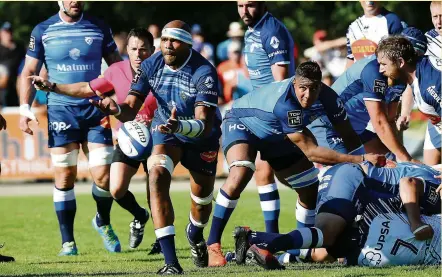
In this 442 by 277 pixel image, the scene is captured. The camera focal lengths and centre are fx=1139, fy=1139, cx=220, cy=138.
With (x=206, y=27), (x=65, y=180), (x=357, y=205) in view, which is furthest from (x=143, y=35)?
(x=206, y=27)

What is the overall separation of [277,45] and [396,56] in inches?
84.1

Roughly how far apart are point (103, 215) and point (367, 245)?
3.55 metres

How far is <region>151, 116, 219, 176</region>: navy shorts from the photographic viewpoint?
1053 cm

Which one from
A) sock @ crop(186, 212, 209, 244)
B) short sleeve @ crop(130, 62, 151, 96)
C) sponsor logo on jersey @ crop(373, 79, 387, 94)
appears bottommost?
sock @ crop(186, 212, 209, 244)

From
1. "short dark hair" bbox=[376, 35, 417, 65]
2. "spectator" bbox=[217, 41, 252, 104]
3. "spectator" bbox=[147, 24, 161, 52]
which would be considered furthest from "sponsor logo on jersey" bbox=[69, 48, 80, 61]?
"spectator" bbox=[217, 41, 252, 104]

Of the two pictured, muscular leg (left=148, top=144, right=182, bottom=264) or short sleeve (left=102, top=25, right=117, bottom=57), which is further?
short sleeve (left=102, top=25, right=117, bottom=57)

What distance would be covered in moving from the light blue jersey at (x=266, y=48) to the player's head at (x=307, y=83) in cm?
201

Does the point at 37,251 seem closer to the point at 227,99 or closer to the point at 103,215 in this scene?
the point at 103,215

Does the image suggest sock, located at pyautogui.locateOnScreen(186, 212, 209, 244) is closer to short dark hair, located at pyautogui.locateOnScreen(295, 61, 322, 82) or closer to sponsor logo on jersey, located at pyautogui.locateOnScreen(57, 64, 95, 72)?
short dark hair, located at pyautogui.locateOnScreen(295, 61, 322, 82)

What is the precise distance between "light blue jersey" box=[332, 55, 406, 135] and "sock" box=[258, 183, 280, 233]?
1122mm

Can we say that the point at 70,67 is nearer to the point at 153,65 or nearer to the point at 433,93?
the point at 153,65

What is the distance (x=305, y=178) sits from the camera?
10.9m

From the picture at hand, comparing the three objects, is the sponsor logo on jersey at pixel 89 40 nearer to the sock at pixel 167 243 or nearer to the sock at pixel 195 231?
the sock at pixel 195 231

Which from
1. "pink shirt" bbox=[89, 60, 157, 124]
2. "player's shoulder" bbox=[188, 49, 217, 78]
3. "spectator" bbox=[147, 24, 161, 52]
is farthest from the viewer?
"spectator" bbox=[147, 24, 161, 52]
